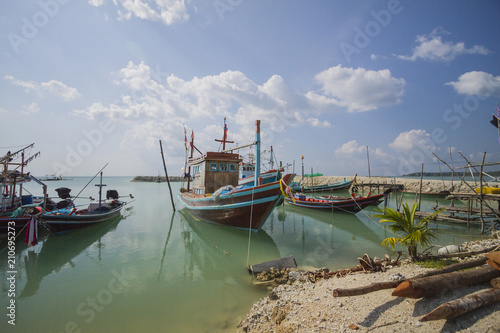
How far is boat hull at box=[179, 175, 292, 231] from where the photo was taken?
1140 cm

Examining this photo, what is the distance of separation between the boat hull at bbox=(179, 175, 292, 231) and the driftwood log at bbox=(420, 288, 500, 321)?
7.73 m

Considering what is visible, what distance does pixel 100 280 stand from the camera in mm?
7629

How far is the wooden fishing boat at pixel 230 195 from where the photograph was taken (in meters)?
11.5

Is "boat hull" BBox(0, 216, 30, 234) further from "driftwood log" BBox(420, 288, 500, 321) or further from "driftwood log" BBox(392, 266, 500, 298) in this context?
"driftwood log" BBox(420, 288, 500, 321)

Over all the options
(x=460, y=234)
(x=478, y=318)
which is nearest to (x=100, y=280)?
(x=478, y=318)

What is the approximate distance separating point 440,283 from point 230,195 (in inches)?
389

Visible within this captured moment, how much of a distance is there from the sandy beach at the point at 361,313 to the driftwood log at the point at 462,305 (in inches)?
5.2

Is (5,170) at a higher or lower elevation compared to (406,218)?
higher

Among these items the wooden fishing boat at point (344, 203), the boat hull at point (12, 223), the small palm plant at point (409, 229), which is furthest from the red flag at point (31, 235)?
the wooden fishing boat at point (344, 203)

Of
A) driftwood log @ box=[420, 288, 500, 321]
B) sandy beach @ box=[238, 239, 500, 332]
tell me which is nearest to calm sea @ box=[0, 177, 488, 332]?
sandy beach @ box=[238, 239, 500, 332]

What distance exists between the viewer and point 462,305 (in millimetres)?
2965

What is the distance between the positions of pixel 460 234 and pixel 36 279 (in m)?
21.1

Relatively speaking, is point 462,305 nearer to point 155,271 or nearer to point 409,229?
point 409,229

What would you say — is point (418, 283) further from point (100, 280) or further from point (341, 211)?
point (341, 211)
